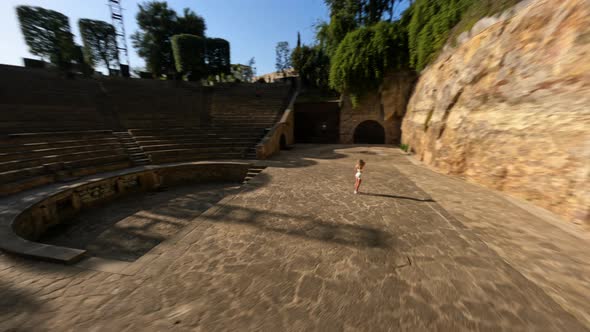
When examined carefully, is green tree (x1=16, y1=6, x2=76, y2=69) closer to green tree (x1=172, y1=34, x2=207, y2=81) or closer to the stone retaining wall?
green tree (x1=172, y1=34, x2=207, y2=81)

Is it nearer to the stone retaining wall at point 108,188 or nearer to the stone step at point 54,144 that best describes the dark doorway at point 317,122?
the stone retaining wall at point 108,188

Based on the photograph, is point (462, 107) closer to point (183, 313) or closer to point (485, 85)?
point (485, 85)

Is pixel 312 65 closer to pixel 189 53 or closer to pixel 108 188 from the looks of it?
pixel 189 53

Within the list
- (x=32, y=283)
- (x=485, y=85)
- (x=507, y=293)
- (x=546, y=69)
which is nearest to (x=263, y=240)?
(x=32, y=283)

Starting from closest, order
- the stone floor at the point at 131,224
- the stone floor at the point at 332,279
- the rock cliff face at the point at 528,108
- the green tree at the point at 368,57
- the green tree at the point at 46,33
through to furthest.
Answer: the stone floor at the point at 332,279 < the rock cliff face at the point at 528,108 < the stone floor at the point at 131,224 < the green tree at the point at 368,57 < the green tree at the point at 46,33

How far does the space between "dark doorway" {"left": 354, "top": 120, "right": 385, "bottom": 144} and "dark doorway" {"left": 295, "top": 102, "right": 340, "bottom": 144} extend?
6.16ft

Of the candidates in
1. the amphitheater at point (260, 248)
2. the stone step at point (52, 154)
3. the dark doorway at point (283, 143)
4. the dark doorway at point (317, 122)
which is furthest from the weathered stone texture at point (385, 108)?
the stone step at point (52, 154)

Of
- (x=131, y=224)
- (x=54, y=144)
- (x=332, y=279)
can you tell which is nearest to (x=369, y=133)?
(x=332, y=279)

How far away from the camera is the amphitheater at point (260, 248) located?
2414mm

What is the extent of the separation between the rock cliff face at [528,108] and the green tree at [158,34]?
32.2 meters

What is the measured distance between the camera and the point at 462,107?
8031mm

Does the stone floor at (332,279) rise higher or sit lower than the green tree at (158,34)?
lower

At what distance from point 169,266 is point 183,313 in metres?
1.11

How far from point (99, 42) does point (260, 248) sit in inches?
1425
